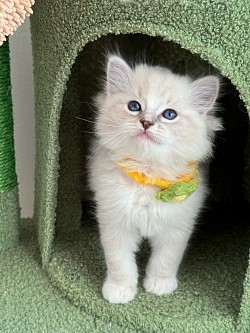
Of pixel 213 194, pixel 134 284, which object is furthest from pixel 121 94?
pixel 213 194

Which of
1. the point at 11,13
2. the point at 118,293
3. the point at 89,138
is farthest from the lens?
the point at 89,138

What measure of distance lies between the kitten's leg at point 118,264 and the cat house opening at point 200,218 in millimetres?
31

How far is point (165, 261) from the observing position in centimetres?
129

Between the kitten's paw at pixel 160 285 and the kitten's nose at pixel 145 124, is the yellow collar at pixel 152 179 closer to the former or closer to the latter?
the kitten's nose at pixel 145 124

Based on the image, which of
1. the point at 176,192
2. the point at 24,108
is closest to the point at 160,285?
the point at 176,192

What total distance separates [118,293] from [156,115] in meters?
0.47

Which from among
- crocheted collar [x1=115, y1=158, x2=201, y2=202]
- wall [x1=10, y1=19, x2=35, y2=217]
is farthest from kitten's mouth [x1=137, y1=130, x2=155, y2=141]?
wall [x1=10, y1=19, x2=35, y2=217]

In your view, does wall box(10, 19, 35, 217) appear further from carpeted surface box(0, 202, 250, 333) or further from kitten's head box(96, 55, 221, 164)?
kitten's head box(96, 55, 221, 164)

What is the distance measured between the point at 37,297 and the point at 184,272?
16.2 inches

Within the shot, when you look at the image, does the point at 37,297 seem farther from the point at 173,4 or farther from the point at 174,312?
the point at 173,4

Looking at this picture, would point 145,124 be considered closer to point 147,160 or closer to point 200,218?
point 147,160

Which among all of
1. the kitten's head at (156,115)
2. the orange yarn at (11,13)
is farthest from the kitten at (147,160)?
the orange yarn at (11,13)

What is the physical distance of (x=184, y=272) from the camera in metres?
1.39

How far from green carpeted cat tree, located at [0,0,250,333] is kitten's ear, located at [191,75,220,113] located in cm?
5
